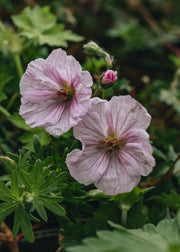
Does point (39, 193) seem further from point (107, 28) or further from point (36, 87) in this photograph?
point (107, 28)

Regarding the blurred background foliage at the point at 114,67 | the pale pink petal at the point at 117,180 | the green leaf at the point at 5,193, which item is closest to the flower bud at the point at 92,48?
the blurred background foliage at the point at 114,67

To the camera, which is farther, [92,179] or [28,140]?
[28,140]

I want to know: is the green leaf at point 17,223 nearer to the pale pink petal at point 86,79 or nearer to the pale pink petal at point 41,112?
the pale pink petal at point 41,112

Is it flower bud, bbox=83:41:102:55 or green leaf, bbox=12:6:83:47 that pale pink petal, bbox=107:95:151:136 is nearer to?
flower bud, bbox=83:41:102:55

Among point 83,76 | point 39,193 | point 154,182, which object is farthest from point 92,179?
point 154,182

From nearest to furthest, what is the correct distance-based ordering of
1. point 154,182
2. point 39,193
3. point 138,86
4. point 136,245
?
point 136,245 < point 39,193 < point 154,182 < point 138,86

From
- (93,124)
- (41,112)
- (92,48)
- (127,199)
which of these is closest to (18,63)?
(92,48)

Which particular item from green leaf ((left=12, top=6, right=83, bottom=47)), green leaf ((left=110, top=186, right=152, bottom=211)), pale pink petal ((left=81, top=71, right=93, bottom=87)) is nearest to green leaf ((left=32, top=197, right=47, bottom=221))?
green leaf ((left=110, top=186, right=152, bottom=211))
